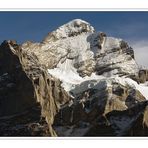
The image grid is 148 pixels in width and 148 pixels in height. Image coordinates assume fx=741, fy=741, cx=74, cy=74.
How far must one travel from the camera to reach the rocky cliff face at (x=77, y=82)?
8656cm

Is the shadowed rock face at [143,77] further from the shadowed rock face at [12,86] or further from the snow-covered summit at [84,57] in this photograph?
the shadowed rock face at [12,86]

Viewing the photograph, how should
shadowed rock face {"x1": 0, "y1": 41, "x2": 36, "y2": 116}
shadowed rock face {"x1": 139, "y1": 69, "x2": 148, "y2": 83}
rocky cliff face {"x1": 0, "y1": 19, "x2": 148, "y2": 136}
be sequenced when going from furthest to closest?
shadowed rock face {"x1": 139, "y1": 69, "x2": 148, "y2": 83}
shadowed rock face {"x1": 0, "y1": 41, "x2": 36, "y2": 116}
rocky cliff face {"x1": 0, "y1": 19, "x2": 148, "y2": 136}

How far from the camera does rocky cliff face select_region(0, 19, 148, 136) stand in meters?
86.6

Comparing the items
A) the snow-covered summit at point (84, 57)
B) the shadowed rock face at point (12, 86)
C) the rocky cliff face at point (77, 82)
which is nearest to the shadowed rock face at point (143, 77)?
the rocky cliff face at point (77, 82)

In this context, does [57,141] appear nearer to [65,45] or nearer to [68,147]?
[68,147]

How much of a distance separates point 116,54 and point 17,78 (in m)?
49.5

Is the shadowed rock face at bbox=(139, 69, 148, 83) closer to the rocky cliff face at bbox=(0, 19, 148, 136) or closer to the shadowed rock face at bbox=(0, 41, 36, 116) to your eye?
the rocky cliff face at bbox=(0, 19, 148, 136)

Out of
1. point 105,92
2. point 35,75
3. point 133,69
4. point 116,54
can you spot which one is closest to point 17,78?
point 35,75

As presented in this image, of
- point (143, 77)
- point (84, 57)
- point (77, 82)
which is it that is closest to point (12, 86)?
point (77, 82)

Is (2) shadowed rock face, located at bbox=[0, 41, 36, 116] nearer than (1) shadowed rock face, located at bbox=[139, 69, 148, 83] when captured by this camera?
Yes

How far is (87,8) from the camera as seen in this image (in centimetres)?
4478

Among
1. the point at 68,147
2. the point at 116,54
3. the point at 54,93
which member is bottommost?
the point at 68,147

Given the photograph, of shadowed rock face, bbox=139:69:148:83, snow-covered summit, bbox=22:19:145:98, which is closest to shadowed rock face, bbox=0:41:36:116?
snow-covered summit, bbox=22:19:145:98

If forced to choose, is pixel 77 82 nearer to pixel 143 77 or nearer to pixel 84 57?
pixel 84 57
